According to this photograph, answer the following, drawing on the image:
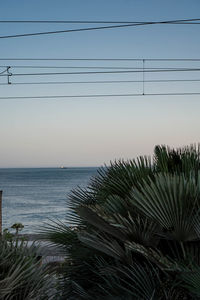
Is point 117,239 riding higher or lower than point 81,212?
Result: lower

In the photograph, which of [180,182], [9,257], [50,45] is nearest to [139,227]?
[180,182]

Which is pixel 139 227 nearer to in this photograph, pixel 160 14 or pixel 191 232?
pixel 191 232

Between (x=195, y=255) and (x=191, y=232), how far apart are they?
0.74 feet

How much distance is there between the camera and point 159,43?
12.2m

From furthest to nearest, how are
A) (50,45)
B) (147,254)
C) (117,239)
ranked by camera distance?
(50,45), (117,239), (147,254)

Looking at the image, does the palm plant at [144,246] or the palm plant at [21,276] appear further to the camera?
the palm plant at [144,246]

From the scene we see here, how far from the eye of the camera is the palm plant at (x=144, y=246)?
9.14 ft

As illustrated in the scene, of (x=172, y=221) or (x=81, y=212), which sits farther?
(x=81, y=212)

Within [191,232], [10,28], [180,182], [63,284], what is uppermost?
[10,28]

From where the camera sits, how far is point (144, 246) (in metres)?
3.04

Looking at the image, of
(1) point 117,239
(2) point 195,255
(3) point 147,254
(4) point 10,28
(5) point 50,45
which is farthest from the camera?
(5) point 50,45

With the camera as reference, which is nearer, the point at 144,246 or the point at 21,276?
the point at 21,276

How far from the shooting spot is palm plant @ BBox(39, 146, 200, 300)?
2.79m

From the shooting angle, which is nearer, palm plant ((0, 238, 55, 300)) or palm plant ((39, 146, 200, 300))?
palm plant ((0, 238, 55, 300))
